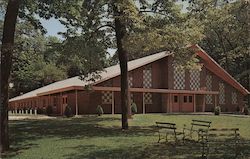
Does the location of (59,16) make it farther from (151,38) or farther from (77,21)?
(151,38)

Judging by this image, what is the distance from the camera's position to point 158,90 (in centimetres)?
4044

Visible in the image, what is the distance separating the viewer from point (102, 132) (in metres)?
21.0

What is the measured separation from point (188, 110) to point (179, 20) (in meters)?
23.9

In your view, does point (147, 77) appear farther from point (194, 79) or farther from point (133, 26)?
point (133, 26)

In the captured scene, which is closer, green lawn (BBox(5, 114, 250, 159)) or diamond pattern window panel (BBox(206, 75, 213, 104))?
green lawn (BBox(5, 114, 250, 159))

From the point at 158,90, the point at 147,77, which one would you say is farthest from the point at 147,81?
the point at 158,90

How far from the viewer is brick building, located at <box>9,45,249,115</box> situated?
37.8 metres

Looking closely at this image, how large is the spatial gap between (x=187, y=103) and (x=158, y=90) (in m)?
5.55

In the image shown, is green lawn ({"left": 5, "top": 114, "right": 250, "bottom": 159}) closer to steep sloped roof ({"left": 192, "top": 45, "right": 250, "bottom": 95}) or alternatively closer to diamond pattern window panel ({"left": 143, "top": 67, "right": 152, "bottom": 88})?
diamond pattern window panel ({"left": 143, "top": 67, "right": 152, "bottom": 88})

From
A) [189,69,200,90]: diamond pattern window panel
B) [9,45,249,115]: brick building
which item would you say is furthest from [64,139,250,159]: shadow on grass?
[189,69,200,90]: diamond pattern window panel

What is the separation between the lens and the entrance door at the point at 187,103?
4400cm

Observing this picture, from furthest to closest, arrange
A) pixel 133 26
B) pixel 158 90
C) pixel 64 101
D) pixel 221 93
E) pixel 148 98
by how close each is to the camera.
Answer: pixel 221 93 → pixel 64 101 → pixel 148 98 → pixel 158 90 → pixel 133 26

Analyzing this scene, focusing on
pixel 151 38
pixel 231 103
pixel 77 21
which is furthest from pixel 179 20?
pixel 231 103

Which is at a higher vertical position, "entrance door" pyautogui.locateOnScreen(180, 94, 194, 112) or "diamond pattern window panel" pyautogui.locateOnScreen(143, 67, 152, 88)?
"diamond pattern window panel" pyautogui.locateOnScreen(143, 67, 152, 88)
